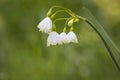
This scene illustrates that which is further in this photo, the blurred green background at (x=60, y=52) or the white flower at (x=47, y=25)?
the blurred green background at (x=60, y=52)

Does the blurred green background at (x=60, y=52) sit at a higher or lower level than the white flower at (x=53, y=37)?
higher

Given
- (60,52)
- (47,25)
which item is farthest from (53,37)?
(60,52)

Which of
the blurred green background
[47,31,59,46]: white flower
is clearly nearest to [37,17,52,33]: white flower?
[47,31,59,46]: white flower

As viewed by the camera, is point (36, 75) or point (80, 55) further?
point (80, 55)

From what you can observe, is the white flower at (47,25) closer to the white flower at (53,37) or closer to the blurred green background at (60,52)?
the white flower at (53,37)

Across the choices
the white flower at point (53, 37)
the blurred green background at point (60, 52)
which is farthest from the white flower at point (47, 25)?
the blurred green background at point (60, 52)

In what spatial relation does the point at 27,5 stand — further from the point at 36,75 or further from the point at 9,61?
the point at 36,75

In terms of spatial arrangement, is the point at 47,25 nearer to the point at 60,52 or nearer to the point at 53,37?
the point at 53,37

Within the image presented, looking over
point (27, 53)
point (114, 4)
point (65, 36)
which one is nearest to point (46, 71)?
point (27, 53)
